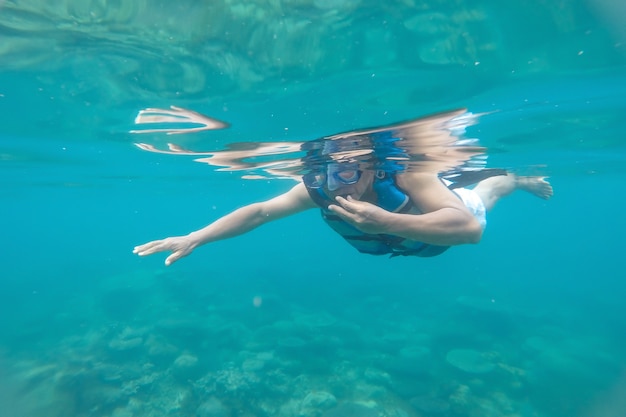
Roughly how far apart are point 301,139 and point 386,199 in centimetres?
638

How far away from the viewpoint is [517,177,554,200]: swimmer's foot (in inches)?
396

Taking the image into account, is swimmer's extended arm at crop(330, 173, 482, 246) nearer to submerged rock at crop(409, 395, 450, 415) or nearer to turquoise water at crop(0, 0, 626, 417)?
turquoise water at crop(0, 0, 626, 417)

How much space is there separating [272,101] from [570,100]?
6.89 m

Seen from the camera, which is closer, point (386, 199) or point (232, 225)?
point (386, 199)

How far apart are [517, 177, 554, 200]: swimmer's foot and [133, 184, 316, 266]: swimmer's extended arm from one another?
6.81 metres

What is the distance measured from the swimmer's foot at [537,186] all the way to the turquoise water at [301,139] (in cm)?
162

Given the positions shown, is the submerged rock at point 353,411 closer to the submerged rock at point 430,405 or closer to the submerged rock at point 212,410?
the submerged rock at point 430,405

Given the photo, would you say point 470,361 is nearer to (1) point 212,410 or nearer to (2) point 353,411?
(2) point 353,411

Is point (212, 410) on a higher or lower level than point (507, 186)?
lower

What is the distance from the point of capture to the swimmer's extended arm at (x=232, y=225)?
4652 mm

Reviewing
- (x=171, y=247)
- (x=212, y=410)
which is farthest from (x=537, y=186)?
(x=212, y=410)

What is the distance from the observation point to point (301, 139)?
11.0m

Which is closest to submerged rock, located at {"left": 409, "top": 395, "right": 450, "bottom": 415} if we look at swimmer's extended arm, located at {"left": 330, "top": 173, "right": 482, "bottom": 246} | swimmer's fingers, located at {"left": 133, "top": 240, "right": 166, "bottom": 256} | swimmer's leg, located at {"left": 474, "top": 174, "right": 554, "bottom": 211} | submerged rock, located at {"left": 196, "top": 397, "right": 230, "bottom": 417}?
submerged rock, located at {"left": 196, "top": 397, "right": 230, "bottom": 417}

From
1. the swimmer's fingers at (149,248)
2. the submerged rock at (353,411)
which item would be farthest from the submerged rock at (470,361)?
the swimmer's fingers at (149,248)
